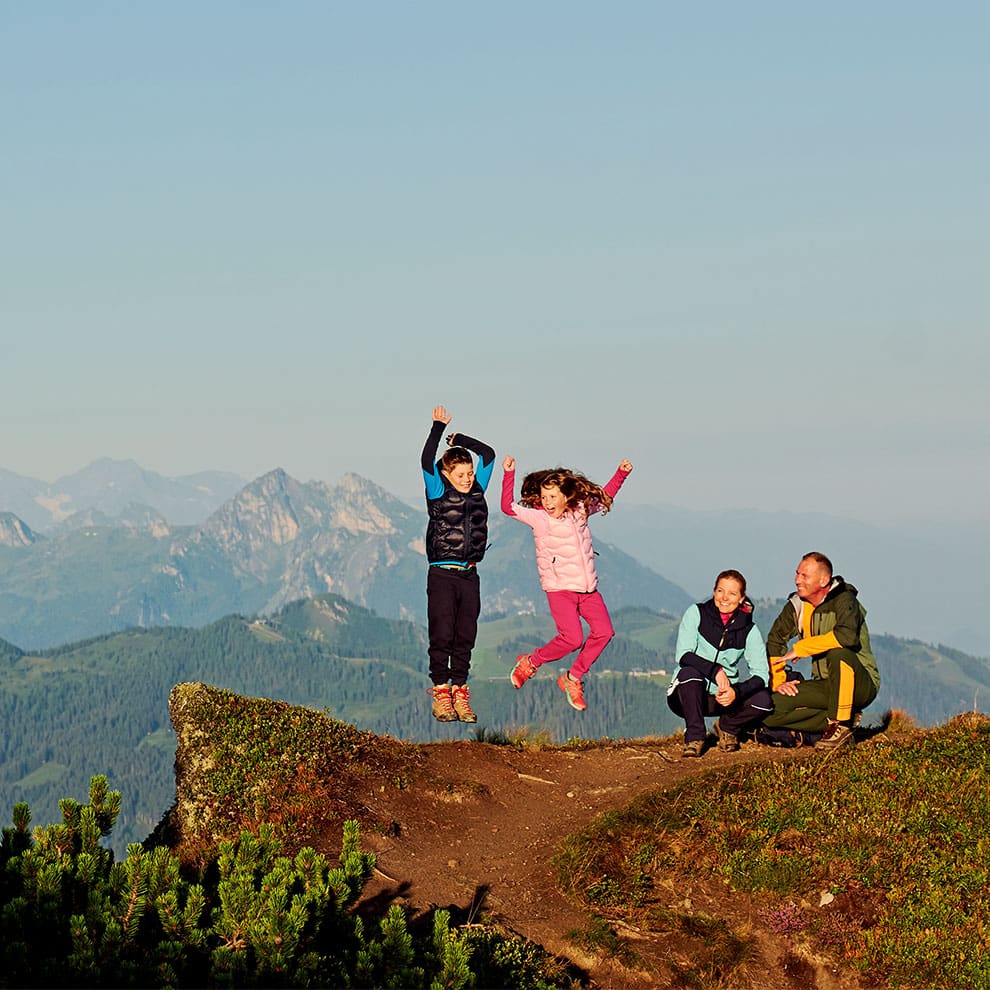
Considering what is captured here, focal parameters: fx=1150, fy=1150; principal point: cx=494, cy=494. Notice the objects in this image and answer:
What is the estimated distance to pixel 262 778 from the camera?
1652 cm

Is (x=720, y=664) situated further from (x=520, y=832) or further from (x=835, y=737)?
(x=520, y=832)

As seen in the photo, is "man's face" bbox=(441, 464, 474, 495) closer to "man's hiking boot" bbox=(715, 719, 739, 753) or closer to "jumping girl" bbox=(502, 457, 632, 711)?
"jumping girl" bbox=(502, 457, 632, 711)

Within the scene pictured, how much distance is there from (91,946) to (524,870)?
6.86 metres

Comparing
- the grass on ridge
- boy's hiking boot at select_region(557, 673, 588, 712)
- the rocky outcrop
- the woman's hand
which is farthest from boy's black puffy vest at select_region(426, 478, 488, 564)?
the grass on ridge

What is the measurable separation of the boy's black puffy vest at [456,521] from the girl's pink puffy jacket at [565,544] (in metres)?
0.53

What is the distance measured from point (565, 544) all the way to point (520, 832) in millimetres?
6002

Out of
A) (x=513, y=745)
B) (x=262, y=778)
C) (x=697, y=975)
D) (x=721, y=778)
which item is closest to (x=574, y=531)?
(x=513, y=745)

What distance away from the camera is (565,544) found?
68.1 feet

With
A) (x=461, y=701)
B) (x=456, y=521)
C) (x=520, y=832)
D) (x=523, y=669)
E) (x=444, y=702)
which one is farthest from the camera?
(x=523, y=669)

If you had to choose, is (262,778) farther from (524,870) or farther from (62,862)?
(62,862)

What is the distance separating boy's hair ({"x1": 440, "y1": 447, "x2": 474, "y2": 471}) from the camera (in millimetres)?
20094

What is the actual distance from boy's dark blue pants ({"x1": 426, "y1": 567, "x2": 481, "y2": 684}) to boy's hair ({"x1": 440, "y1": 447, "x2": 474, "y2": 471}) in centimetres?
198

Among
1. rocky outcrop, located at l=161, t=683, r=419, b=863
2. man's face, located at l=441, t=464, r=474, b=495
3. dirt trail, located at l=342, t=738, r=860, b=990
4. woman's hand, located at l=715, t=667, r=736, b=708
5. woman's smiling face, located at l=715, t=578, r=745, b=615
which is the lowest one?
dirt trail, located at l=342, t=738, r=860, b=990

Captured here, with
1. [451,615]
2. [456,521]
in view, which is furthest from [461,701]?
[456,521]
